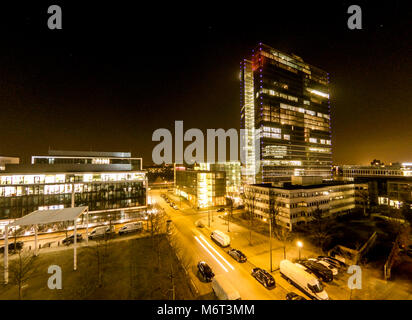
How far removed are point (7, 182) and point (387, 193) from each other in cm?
10257

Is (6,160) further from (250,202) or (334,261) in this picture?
(334,261)

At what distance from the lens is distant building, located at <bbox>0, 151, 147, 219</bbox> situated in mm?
36219

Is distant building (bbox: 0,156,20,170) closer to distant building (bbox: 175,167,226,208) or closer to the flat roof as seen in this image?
the flat roof

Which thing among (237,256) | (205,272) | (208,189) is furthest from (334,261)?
(208,189)

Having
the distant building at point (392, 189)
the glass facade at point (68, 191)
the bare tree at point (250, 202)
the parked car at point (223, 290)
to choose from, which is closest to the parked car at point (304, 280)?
the parked car at point (223, 290)

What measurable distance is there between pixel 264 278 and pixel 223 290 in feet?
21.0

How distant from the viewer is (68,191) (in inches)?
1581

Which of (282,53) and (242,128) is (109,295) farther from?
(282,53)

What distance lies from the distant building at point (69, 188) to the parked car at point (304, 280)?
37082 millimetres

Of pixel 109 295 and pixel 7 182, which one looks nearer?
pixel 109 295

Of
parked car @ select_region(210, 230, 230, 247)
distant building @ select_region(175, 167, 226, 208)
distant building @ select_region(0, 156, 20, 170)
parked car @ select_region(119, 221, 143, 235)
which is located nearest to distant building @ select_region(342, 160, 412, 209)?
distant building @ select_region(175, 167, 226, 208)
